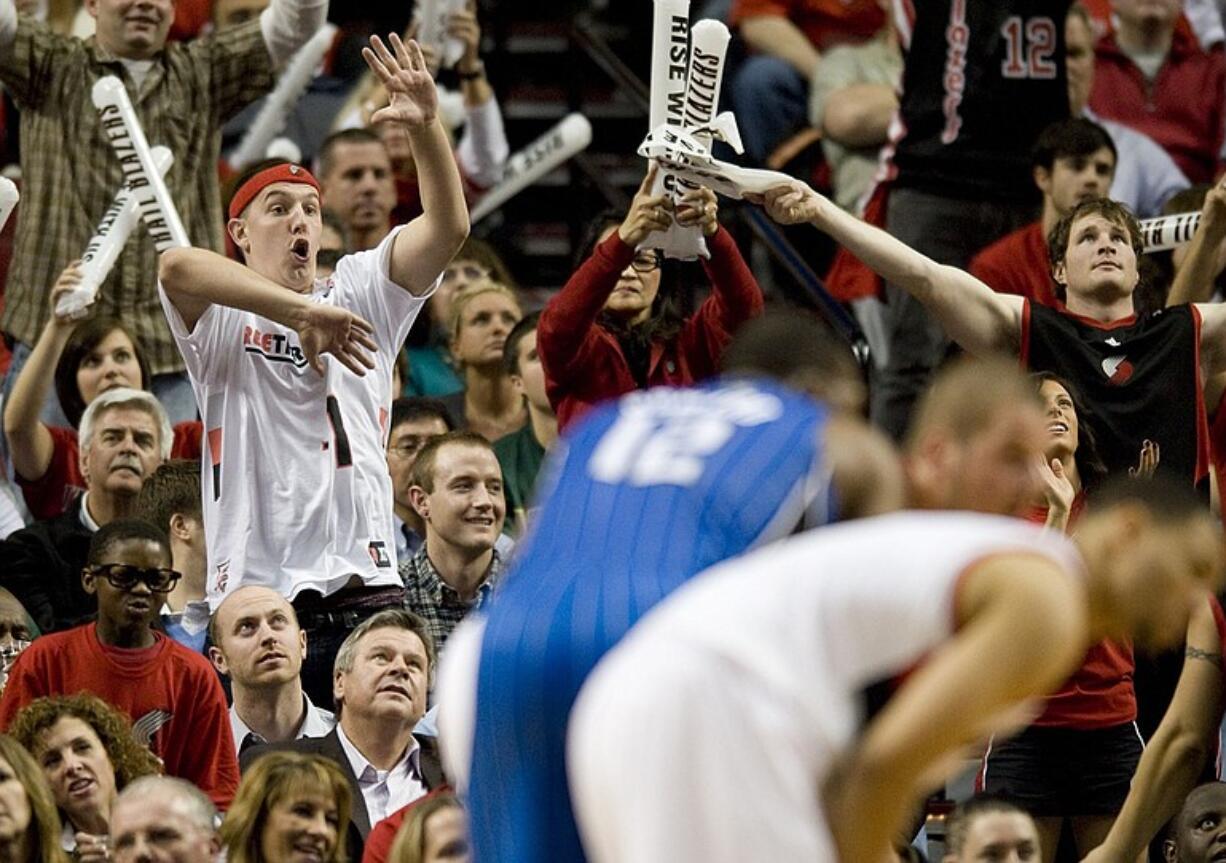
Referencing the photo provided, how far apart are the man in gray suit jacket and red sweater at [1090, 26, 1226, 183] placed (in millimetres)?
4579

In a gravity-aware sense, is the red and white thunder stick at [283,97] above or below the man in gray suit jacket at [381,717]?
above

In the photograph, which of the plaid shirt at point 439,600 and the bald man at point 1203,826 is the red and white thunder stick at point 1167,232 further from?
the plaid shirt at point 439,600

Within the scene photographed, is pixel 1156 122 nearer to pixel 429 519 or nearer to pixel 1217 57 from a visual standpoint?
pixel 1217 57

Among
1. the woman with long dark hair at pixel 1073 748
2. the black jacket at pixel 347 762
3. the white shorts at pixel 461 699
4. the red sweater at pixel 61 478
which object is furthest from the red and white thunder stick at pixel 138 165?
the white shorts at pixel 461 699

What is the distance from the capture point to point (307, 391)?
755cm

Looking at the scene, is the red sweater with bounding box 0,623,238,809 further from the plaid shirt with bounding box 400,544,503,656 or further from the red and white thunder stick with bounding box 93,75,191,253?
the red and white thunder stick with bounding box 93,75,191,253

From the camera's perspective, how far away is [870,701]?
6637mm

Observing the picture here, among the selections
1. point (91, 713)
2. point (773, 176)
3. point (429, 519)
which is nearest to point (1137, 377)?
point (773, 176)

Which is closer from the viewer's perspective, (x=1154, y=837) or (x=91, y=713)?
(x=91, y=713)

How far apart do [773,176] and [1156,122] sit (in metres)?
3.81

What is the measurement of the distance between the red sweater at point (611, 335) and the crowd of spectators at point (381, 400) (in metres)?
0.01

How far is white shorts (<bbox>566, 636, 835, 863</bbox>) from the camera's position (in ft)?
13.4

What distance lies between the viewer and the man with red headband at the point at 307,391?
7.44 metres

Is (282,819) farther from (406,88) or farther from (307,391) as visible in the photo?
(406,88)
